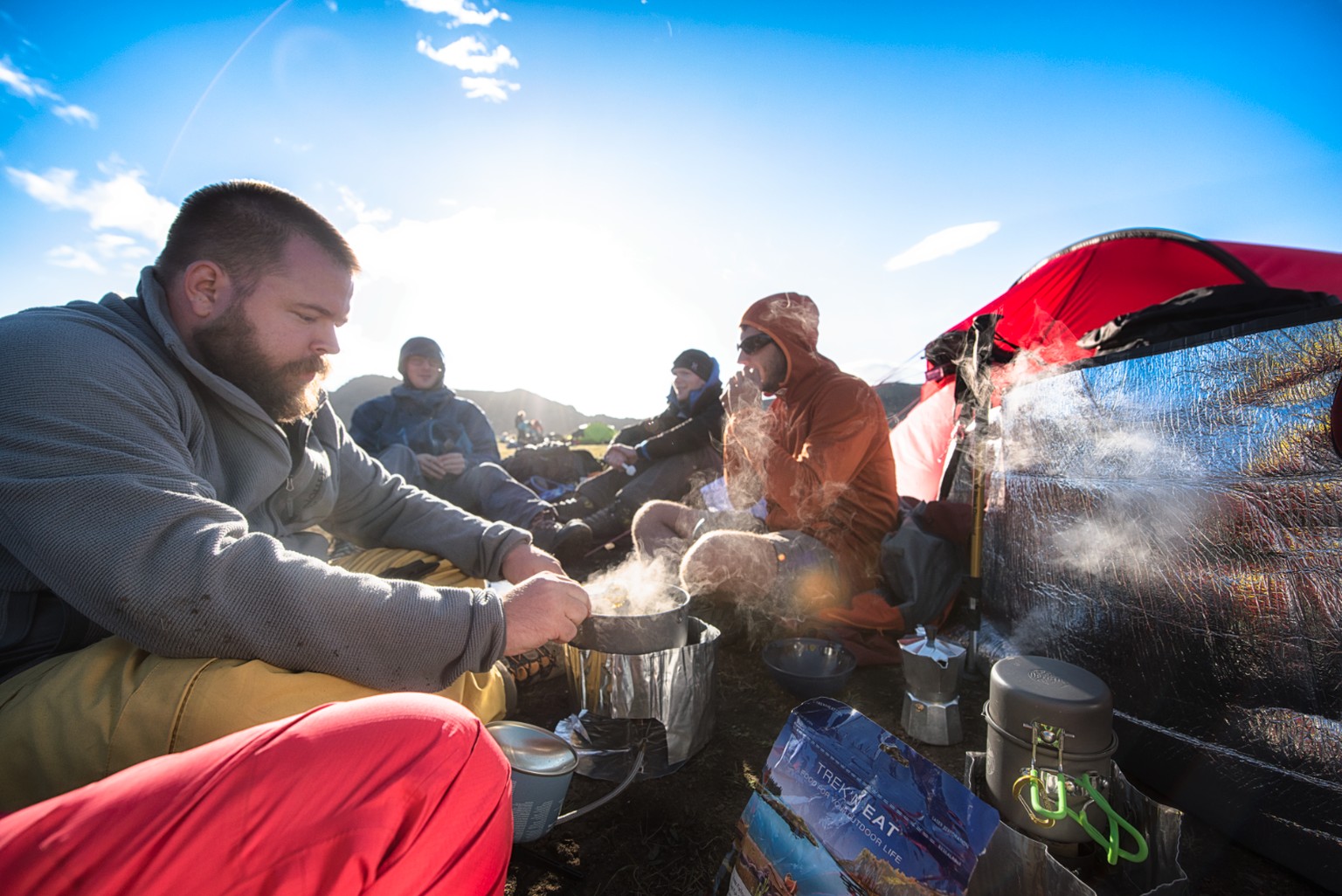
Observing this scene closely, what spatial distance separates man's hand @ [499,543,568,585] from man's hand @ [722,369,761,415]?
6.56 ft

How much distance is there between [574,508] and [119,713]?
420 cm

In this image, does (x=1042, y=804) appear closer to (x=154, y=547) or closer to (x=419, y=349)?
(x=154, y=547)

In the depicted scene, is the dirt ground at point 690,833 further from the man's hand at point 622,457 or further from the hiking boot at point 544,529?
the man's hand at point 622,457

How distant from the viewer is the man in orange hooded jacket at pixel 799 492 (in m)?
2.79

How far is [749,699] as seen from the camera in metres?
2.28

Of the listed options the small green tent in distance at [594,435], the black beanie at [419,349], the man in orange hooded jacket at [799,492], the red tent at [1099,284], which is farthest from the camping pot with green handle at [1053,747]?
the small green tent in distance at [594,435]

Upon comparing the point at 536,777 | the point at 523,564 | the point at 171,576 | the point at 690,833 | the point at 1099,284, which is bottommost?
the point at 690,833

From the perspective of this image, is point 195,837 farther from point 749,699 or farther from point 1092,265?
point 1092,265

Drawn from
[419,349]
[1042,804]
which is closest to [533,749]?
[1042,804]

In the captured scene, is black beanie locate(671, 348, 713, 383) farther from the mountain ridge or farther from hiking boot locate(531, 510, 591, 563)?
the mountain ridge

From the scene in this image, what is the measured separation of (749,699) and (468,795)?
1678mm

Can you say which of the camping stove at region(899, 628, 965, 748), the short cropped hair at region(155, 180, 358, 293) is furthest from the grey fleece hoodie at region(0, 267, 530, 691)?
the camping stove at region(899, 628, 965, 748)

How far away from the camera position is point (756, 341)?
3.48 metres

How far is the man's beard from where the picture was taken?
5.22 ft
